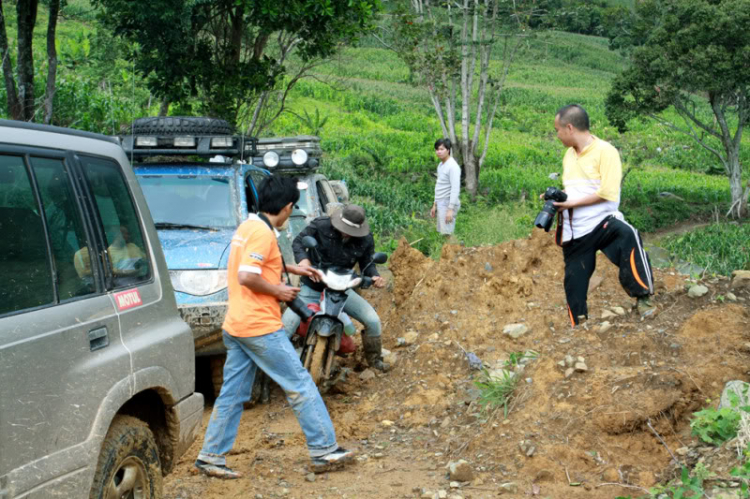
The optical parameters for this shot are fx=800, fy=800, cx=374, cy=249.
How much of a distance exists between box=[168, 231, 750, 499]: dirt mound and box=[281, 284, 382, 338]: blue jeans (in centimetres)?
60

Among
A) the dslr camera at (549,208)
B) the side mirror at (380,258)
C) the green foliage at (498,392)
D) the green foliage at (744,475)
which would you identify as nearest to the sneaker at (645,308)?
the dslr camera at (549,208)

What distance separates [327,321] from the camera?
6.55m

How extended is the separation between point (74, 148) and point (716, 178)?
99.3ft

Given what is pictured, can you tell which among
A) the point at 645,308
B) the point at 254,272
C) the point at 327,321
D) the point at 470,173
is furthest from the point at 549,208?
the point at 470,173

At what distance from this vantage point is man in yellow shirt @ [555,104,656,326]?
20.3ft

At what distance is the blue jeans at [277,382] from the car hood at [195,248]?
1873 millimetres

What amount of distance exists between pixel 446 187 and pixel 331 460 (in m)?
6.44

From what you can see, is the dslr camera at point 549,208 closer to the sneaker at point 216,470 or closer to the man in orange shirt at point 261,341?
the man in orange shirt at point 261,341

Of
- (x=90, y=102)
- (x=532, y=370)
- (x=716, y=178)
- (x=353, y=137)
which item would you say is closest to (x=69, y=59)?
(x=90, y=102)

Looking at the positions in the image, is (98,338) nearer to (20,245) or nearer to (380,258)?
(20,245)

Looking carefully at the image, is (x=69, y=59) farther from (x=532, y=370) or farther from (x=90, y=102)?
(x=532, y=370)

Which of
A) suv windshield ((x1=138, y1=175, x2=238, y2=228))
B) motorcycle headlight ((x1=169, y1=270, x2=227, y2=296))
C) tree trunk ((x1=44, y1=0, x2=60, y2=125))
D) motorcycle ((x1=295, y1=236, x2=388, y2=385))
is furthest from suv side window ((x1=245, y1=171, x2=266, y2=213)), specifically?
tree trunk ((x1=44, y1=0, x2=60, y2=125))

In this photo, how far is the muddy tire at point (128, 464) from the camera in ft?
11.5

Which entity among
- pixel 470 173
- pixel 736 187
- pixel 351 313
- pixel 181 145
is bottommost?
pixel 736 187
